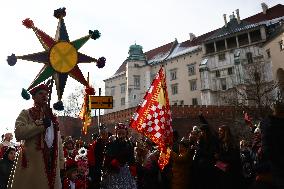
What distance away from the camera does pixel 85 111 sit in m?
16.7

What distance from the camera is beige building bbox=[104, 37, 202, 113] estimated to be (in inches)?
2422

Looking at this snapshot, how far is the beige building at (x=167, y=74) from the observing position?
2422 inches

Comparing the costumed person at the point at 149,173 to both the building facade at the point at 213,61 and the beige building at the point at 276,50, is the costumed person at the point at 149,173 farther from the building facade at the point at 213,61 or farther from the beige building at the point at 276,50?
the beige building at the point at 276,50

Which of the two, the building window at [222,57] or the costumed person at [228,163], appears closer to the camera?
the costumed person at [228,163]

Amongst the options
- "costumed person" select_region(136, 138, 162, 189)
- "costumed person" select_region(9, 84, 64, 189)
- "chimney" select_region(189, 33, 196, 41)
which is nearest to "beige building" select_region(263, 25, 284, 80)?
"chimney" select_region(189, 33, 196, 41)

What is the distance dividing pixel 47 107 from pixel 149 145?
6.15 meters

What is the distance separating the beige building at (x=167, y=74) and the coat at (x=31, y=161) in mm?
55577

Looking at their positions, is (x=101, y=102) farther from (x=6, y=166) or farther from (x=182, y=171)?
(x=182, y=171)

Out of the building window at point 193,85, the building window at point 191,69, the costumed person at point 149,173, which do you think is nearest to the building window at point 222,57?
the building window at point 191,69

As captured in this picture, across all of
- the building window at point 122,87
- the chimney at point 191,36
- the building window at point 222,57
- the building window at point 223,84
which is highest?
the chimney at point 191,36

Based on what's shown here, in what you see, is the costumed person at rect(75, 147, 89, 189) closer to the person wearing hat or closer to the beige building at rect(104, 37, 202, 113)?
the person wearing hat

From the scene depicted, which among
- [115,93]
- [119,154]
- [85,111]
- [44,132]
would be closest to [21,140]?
[44,132]

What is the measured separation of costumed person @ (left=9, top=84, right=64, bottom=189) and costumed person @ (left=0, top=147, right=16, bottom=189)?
389 cm

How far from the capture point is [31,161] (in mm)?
4605
